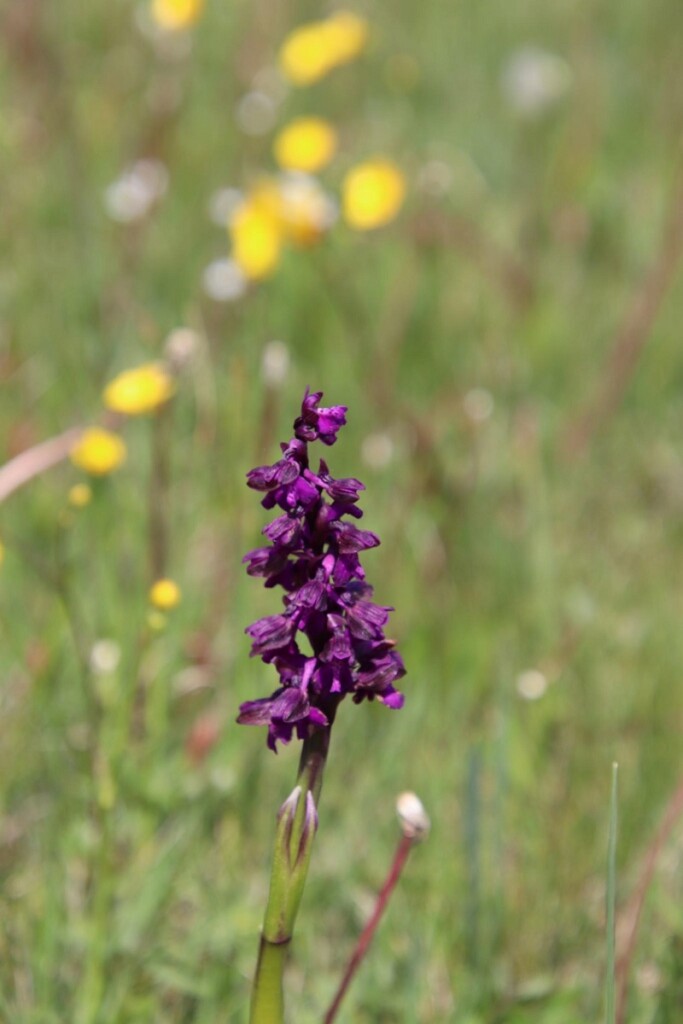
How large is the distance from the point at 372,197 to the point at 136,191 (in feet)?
2.11

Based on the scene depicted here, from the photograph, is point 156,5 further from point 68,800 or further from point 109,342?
point 68,800

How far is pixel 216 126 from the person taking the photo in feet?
14.5

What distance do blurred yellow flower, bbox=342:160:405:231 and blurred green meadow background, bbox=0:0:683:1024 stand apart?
0.13 m

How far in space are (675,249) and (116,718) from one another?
2.03 meters

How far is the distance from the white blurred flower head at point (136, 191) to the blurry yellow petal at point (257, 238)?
40cm

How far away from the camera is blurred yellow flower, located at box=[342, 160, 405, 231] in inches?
141

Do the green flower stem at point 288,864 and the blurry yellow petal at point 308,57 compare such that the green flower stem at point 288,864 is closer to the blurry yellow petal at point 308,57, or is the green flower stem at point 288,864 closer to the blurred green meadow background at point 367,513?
the blurred green meadow background at point 367,513

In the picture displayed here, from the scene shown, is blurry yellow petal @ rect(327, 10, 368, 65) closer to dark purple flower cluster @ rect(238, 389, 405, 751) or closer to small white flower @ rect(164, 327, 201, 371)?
small white flower @ rect(164, 327, 201, 371)

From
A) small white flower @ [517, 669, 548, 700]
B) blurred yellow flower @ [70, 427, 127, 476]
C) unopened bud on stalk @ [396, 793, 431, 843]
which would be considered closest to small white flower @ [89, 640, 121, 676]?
blurred yellow flower @ [70, 427, 127, 476]

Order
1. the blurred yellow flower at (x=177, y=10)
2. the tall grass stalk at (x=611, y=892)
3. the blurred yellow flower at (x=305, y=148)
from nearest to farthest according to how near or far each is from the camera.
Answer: the tall grass stalk at (x=611, y=892) → the blurred yellow flower at (x=305, y=148) → the blurred yellow flower at (x=177, y=10)

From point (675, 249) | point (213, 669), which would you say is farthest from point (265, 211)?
point (213, 669)

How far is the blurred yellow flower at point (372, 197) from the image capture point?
11.7ft

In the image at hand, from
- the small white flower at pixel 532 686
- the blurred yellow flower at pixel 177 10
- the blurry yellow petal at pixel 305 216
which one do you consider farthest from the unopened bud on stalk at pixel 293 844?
the blurred yellow flower at pixel 177 10

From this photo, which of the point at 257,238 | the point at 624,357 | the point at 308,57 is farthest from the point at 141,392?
the point at 308,57
